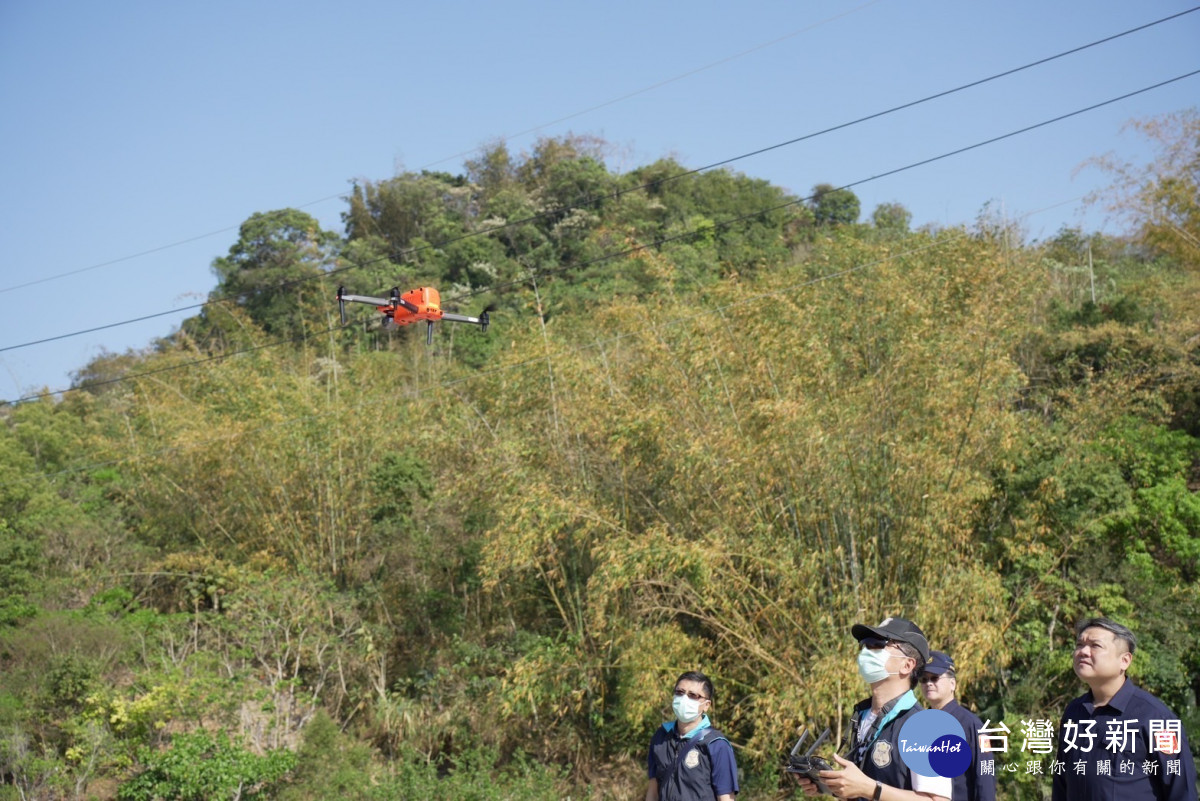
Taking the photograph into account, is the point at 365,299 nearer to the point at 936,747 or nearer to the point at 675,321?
the point at 675,321

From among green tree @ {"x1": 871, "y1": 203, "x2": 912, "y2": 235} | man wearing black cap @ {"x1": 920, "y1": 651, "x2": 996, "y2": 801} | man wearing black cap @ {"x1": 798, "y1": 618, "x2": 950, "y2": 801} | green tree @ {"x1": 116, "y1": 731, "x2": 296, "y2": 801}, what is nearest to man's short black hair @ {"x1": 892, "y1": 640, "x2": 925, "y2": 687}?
man wearing black cap @ {"x1": 798, "y1": 618, "x2": 950, "y2": 801}

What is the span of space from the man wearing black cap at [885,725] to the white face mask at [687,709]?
33.3 inches

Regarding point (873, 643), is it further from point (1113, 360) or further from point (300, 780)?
point (1113, 360)

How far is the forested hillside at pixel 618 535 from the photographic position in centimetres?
661

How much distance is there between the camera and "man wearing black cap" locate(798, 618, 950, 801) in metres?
2.05

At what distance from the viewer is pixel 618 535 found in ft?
23.8

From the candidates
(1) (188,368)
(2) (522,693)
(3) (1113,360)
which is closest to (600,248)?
(1) (188,368)

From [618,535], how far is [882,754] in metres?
5.12

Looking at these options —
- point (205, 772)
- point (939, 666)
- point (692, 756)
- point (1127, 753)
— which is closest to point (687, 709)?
point (692, 756)

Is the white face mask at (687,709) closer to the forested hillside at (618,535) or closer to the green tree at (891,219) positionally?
the forested hillside at (618,535)

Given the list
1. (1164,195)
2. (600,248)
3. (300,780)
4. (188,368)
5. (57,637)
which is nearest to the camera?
(300,780)

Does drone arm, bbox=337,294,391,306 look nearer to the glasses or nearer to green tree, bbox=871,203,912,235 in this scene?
the glasses

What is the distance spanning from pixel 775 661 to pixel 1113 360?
15.6ft

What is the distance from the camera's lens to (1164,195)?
11.0m
